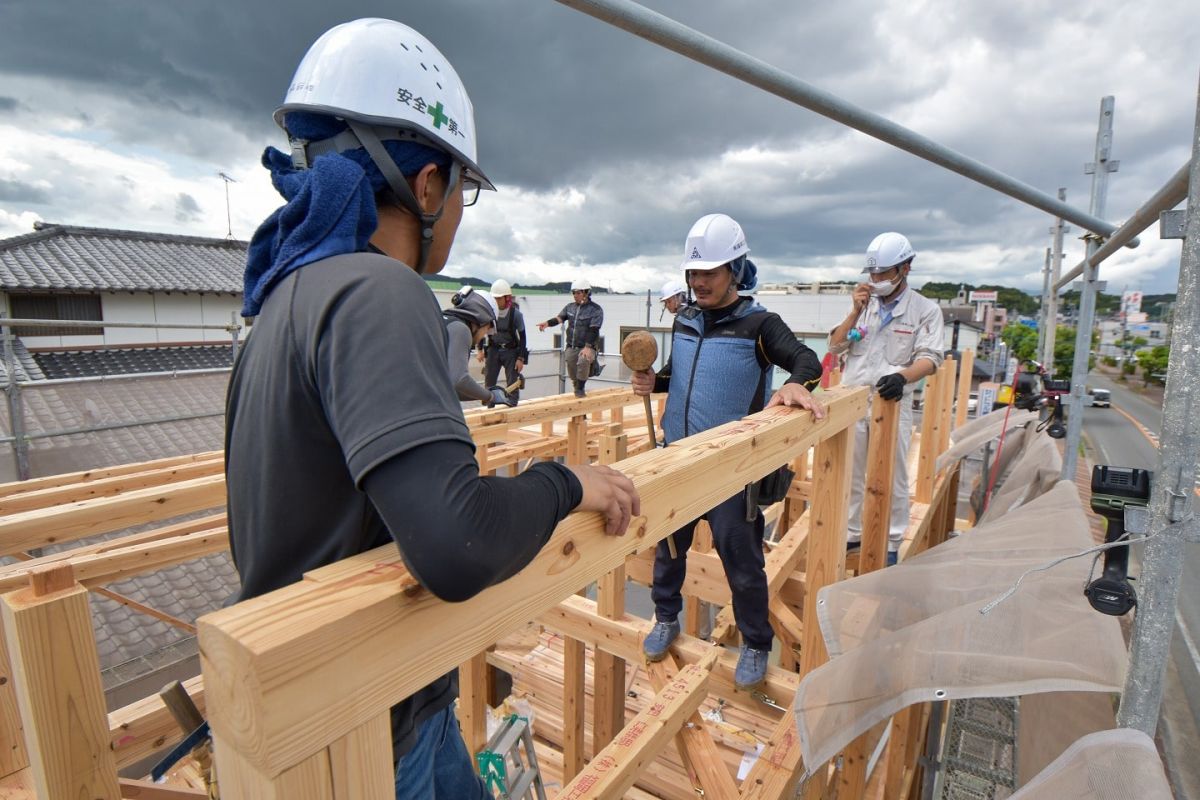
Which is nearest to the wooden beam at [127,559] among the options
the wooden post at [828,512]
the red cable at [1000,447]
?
the wooden post at [828,512]

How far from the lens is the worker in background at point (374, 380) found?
76 centimetres

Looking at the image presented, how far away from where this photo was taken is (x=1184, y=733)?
29.7 ft

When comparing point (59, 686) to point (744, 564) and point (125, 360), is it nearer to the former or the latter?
point (744, 564)

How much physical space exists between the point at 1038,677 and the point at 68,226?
70.3 ft

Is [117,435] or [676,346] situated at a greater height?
[676,346]

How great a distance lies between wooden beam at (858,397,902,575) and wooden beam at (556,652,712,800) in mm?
1183

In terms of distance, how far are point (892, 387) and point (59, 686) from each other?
11.3ft

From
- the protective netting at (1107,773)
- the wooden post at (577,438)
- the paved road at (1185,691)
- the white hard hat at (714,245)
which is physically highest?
the white hard hat at (714,245)

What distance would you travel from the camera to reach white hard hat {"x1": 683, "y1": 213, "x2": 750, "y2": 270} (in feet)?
9.25

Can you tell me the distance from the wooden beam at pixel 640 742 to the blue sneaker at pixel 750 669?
17 centimetres

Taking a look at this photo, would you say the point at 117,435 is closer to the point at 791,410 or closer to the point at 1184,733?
the point at 791,410

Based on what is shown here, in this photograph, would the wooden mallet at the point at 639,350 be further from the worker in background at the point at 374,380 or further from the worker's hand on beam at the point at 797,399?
the worker in background at the point at 374,380

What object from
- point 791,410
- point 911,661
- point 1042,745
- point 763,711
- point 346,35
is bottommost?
point 1042,745

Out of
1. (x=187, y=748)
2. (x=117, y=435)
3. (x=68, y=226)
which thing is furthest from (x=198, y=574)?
(x=68, y=226)
